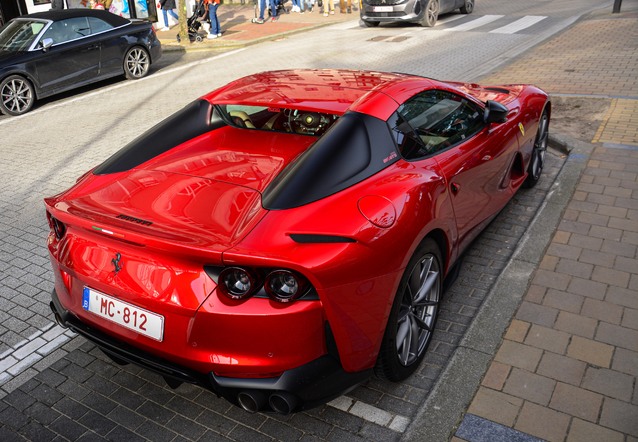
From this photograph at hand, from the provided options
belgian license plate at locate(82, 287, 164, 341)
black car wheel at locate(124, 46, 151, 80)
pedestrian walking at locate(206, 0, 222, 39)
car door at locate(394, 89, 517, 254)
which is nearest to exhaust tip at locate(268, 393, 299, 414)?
belgian license plate at locate(82, 287, 164, 341)

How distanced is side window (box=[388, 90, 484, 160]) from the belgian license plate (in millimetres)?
1614

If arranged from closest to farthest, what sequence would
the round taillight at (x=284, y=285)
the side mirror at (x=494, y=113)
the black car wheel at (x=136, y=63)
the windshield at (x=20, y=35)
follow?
the round taillight at (x=284, y=285), the side mirror at (x=494, y=113), the windshield at (x=20, y=35), the black car wheel at (x=136, y=63)

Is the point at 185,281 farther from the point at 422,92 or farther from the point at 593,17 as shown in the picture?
the point at 593,17

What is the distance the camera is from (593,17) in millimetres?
16469

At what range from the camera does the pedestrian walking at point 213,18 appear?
1759cm

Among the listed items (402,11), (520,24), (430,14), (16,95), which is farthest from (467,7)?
(16,95)

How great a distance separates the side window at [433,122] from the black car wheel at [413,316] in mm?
597

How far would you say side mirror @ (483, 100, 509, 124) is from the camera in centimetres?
442

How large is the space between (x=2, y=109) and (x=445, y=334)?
30.9 feet

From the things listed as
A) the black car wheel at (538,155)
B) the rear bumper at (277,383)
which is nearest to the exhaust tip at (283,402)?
the rear bumper at (277,383)

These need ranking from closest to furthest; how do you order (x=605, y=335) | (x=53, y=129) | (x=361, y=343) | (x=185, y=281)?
(x=185, y=281), (x=361, y=343), (x=605, y=335), (x=53, y=129)

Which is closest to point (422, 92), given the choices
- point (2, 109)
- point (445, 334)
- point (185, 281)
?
point (445, 334)

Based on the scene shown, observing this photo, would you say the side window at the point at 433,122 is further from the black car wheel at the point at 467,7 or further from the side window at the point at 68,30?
the black car wheel at the point at 467,7

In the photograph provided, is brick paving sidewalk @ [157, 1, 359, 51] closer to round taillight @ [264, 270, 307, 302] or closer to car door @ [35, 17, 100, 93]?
car door @ [35, 17, 100, 93]
